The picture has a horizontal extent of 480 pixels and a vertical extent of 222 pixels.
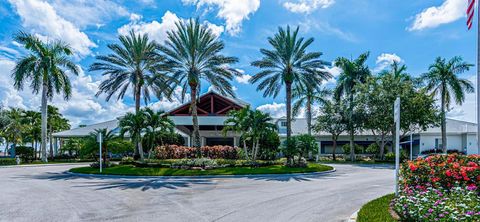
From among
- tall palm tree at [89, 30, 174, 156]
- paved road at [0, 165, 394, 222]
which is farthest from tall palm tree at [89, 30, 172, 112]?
paved road at [0, 165, 394, 222]

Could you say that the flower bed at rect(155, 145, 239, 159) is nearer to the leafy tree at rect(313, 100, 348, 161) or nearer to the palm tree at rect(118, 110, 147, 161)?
the palm tree at rect(118, 110, 147, 161)

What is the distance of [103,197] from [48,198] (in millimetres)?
1891

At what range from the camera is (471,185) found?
9.24 metres

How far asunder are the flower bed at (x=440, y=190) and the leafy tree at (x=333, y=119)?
1125 inches

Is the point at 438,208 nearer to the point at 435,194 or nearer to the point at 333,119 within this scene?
the point at 435,194

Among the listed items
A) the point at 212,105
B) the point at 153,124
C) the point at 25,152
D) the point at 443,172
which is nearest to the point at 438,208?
the point at 443,172

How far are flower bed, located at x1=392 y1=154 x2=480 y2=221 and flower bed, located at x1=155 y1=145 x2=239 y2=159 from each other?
833 inches

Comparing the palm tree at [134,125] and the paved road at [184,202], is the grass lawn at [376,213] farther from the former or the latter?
the palm tree at [134,125]

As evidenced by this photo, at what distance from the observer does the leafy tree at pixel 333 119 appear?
39.2m

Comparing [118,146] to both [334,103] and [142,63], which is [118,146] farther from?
[334,103]

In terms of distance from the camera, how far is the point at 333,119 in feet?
A: 129

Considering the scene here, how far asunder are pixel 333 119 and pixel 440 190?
1204 inches

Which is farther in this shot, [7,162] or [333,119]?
[333,119]

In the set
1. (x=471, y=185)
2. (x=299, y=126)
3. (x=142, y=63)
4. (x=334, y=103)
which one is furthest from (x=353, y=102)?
(x=471, y=185)
